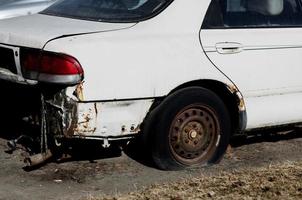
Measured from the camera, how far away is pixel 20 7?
9430 millimetres

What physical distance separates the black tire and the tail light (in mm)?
Answer: 759

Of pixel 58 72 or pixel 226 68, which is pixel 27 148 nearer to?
pixel 58 72

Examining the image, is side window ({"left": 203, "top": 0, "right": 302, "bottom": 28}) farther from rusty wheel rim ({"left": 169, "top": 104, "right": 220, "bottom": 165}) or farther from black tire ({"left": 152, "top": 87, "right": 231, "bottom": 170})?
rusty wheel rim ({"left": 169, "top": 104, "right": 220, "bottom": 165})

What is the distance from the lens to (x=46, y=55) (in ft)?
14.7

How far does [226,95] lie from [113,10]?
1.13 metres

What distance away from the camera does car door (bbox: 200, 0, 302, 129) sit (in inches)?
197

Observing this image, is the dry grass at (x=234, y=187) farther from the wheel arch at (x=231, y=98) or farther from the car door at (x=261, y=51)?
the car door at (x=261, y=51)

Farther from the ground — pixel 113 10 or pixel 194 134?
pixel 113 10

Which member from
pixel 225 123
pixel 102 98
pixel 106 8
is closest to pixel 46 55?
pixel 102 98

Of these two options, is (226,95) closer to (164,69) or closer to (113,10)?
(164,69)

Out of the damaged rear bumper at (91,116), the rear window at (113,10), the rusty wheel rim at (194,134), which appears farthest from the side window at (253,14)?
the damaged rear bumper at (91,116)

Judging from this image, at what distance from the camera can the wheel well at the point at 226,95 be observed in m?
4.98

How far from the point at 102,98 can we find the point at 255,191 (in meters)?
1.27

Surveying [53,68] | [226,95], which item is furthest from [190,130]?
[53,68]
